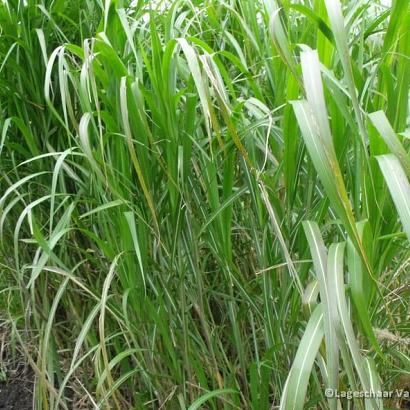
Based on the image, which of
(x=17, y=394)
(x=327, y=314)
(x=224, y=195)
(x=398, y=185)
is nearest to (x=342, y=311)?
(x=327, y=314)

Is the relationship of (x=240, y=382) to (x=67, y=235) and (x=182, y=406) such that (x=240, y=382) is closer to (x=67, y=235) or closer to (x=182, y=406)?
(x=182, y=406)

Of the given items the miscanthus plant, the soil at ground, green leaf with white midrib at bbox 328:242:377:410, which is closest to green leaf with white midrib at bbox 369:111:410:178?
the miscanthus plant

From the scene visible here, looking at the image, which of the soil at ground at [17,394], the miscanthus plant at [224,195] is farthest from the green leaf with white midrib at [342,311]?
the soil at ground at [17,394]

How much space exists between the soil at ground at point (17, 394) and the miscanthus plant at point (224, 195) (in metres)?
0.23

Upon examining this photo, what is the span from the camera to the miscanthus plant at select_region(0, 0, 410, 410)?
2.09 feet

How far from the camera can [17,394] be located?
1.43 meters

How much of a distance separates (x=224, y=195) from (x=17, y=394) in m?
0.84

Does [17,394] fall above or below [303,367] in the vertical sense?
below

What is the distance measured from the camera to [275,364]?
2.94 feet

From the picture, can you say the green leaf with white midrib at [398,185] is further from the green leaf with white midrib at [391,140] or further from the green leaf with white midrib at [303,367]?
the green leaf with white midrib at [303,367]

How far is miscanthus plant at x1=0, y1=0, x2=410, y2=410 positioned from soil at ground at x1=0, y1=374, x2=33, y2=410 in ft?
0.77

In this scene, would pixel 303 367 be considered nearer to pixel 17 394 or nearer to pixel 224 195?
pixel 224 195

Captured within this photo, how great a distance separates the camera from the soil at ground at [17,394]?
139cm

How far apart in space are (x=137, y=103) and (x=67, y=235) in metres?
0.45
